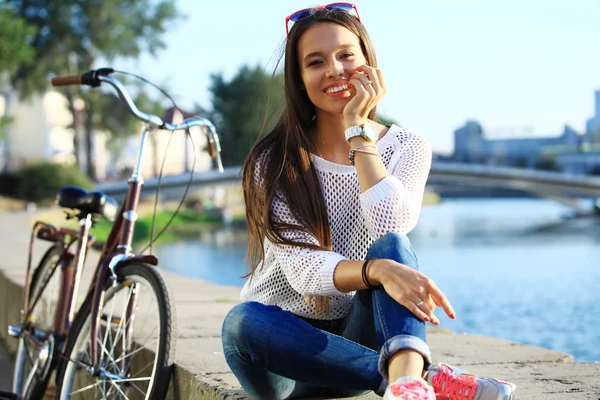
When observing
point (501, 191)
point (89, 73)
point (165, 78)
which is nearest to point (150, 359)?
point (89, 73)

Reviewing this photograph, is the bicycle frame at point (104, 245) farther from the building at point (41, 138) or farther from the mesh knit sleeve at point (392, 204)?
the building at point (41, 138)

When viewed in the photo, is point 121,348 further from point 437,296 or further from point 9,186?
point 9,186

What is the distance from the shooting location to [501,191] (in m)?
56.1

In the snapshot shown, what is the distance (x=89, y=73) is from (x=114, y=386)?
796 millimetres

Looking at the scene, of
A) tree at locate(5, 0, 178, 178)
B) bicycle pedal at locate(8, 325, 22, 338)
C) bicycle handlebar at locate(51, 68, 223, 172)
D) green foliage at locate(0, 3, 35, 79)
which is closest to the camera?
bicycle handlebar at locate(51, 68, 223, 172)

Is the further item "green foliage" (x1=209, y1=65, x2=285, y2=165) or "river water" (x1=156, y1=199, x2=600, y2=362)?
"green foliage" (x1=209, y1=65, x2=285, y2=165)

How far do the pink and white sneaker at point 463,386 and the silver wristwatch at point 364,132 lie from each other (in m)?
0.44

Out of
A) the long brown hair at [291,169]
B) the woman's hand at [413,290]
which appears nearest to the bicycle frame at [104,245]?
the long brown hair at [291,169]

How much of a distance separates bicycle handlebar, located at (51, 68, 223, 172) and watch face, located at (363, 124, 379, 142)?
0.66m

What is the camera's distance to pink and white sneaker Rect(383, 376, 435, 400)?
4.13 feet

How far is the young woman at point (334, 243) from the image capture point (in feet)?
4.54

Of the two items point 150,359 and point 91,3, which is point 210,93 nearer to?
point 91,3

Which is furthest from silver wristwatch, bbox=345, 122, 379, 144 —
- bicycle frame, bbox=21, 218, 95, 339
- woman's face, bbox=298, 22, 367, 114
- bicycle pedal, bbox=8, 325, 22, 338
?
bicycle pedal, bbox=8, 325, 22, 338

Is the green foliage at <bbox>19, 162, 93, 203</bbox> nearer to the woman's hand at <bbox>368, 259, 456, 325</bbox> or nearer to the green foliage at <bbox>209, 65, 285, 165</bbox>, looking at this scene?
the green foliage at <bbox>209, 65, 285, 165</bbox>
